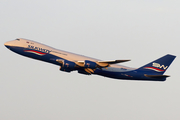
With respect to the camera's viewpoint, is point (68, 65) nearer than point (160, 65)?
Yes

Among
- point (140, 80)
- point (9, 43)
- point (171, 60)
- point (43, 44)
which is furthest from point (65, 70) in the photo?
point (171, 60)

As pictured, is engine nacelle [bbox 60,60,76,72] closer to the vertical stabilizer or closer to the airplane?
the airplane

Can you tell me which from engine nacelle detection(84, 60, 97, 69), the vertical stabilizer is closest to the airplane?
engine nacelle detection(84, 60, 97, 69)

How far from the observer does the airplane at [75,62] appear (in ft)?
171

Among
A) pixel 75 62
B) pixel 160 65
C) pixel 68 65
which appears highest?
pixel 160 65

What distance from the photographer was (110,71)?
55.6 meters

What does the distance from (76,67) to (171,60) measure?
786 inches

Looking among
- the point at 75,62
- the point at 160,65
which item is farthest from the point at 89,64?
the point at 160,65

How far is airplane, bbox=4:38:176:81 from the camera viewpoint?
5209cm

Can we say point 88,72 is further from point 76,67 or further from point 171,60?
point 171,60

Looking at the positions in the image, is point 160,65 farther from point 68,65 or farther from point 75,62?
point 68,65

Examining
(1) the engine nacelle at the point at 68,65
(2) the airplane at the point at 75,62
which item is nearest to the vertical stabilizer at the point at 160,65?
(2) the airplane at the point at 75,62

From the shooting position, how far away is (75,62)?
174 feet

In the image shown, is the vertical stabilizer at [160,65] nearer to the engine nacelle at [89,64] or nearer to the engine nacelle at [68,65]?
the engine nacelle at [89,64]
